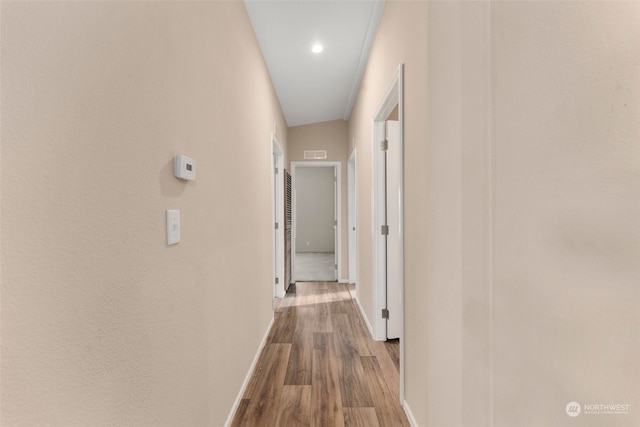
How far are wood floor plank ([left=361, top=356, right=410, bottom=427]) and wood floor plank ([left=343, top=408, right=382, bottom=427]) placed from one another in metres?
0.03

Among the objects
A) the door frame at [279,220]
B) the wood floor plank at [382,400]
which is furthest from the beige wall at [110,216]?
the door frame at [279,220]

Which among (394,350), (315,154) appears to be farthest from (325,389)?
(315,154)

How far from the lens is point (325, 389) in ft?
6.21

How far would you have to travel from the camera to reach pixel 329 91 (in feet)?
11.8

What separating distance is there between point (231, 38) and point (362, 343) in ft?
8.24

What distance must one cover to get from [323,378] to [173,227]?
62.1 inches

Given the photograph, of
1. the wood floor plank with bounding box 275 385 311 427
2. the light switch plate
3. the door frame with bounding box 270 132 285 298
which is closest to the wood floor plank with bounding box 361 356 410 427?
the wood floor plank with bounding box 275 385 311 427

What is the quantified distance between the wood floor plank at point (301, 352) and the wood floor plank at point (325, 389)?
5cm

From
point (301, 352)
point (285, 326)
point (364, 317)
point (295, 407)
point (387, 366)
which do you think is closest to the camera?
point (295, 407)

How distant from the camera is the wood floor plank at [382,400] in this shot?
1626 millimetres

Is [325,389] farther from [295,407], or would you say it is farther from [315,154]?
[315,154]

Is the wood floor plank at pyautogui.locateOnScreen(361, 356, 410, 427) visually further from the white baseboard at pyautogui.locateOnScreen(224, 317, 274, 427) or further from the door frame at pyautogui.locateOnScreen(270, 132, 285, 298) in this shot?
the door frame at pyautogui.locateOnScreen(270, 132, 285, 298)

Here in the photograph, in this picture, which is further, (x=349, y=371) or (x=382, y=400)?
(x=349, y=371)

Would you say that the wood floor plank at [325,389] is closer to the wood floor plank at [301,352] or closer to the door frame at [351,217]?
the wood floor plank at [301,352]
